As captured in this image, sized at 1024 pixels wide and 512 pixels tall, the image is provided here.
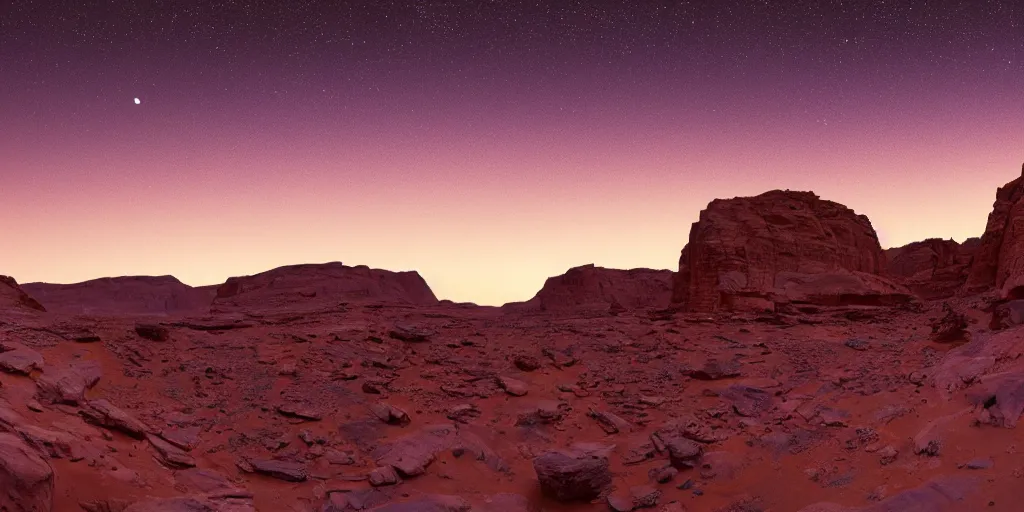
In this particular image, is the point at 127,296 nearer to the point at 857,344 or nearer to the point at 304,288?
the point at 304,288

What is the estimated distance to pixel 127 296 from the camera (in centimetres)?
6794

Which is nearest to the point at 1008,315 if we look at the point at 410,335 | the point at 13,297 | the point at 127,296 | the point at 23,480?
the point at 410,335

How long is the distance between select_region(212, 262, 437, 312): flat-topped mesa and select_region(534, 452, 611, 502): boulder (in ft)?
83.8

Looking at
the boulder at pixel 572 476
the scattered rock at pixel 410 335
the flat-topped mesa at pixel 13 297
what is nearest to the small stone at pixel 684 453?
the boulder at pixel 572 476

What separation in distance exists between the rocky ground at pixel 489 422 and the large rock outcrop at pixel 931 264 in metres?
18.9

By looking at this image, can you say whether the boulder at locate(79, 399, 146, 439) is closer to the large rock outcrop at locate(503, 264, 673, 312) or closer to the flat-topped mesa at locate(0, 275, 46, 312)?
the flat-topped mesa at locate(0, 275, 46, 312)

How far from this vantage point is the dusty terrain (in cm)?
1082

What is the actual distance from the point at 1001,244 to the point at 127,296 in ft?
249

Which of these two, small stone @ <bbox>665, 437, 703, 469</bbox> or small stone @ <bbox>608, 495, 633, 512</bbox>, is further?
small stone @ <bbox>665, 437, 703, 469</bbox>

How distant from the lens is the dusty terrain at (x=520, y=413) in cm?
1082

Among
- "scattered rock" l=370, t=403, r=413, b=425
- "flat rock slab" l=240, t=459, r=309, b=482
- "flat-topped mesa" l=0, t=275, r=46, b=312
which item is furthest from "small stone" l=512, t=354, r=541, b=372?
"flat-topped mesa" l=0, t=275, r=46, b=312

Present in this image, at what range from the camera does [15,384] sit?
12.8m

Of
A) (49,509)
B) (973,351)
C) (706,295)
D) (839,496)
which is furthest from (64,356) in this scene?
(706,295)

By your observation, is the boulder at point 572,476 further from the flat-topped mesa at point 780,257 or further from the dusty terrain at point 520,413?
the flat-topped mesa at point 780,257
